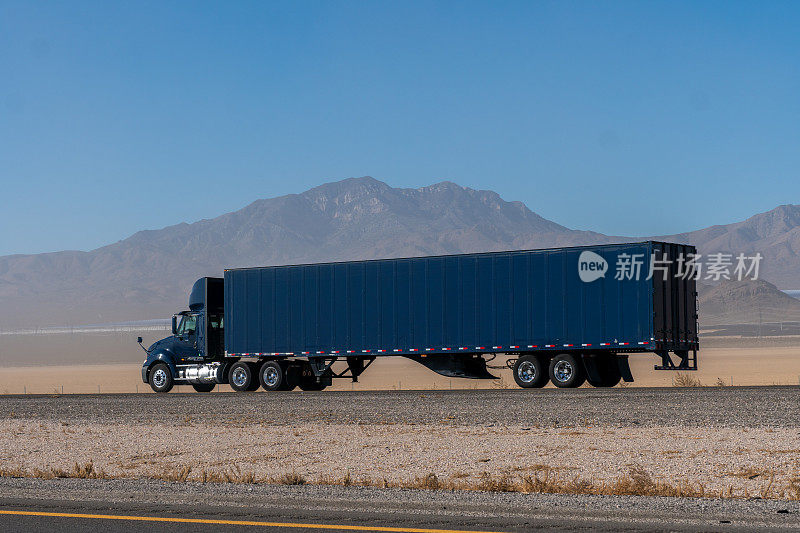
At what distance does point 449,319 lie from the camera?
29984 millimetres

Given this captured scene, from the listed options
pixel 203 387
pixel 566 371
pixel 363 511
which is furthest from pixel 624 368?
pixel 363 511

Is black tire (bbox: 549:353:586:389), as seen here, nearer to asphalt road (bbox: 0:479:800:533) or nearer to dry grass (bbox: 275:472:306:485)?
dry grass (bbox: 275:472:306:485)

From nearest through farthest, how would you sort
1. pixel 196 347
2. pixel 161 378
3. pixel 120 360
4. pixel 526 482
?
1. pixel 526 482
2. pixel 196 347
3. pixel 161 378
4. pixel 120 360

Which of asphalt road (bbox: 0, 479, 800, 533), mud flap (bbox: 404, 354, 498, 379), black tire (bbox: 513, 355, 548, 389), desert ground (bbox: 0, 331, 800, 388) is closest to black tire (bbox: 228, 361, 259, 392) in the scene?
mud flap (bbox: 404, 354, 498, 379)

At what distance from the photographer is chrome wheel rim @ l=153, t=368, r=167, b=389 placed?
34469 millimetres

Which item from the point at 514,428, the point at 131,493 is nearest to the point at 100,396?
the point at 514,428

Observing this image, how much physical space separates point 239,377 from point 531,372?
9.60 meters

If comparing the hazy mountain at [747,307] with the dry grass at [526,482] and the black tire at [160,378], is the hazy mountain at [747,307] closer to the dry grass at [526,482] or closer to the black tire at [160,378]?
the black tire at [160,378]

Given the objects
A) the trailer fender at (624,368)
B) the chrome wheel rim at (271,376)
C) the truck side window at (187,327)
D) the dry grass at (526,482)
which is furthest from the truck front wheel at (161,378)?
the dry grass at (526,482)

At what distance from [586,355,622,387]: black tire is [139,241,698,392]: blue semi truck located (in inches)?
1.3

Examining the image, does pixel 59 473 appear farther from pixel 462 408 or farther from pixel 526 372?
pixel 526 372

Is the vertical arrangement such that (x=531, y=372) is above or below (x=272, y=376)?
above

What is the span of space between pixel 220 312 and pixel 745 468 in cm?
2329

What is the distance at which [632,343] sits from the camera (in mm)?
27547
